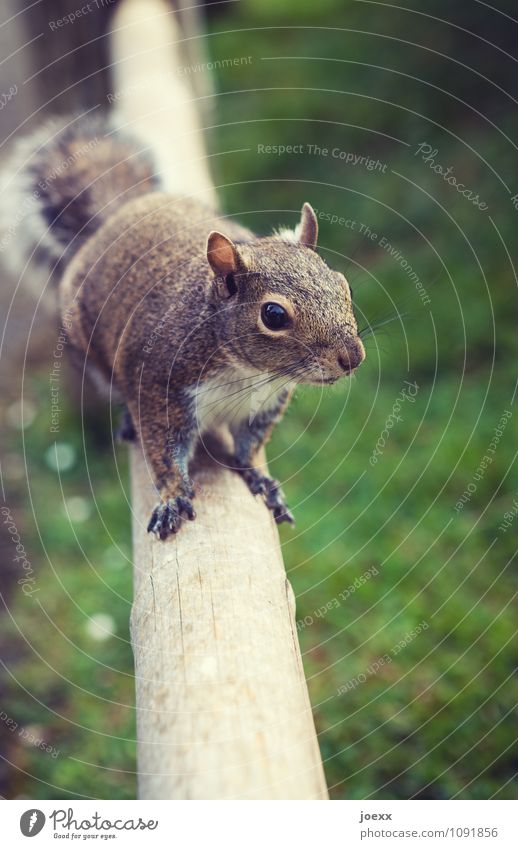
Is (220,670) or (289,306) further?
(289,306)

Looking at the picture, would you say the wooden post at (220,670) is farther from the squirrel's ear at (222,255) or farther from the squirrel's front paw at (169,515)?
the squirrel's ear at (222,255)

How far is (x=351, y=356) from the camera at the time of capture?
1.01 m

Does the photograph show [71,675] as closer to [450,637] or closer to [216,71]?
[450,637]

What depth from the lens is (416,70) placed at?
2.84 metres

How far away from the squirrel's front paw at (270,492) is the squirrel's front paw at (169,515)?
112 mm

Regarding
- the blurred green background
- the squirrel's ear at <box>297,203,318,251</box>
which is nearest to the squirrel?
the squirrel's ear at <box>297,203,318,251</box>

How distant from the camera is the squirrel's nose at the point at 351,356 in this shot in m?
1.00

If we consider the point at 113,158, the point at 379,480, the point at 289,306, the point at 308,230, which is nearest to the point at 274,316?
the point at 289,306

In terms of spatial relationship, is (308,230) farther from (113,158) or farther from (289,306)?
(113,158)

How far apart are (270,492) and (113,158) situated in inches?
33.2

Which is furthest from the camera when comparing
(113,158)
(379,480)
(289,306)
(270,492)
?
(379,480)

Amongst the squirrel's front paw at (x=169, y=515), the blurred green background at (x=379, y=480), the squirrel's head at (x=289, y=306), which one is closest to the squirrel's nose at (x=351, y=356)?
the squirrel's head at (x=289, y=306)

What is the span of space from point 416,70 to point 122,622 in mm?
2123
